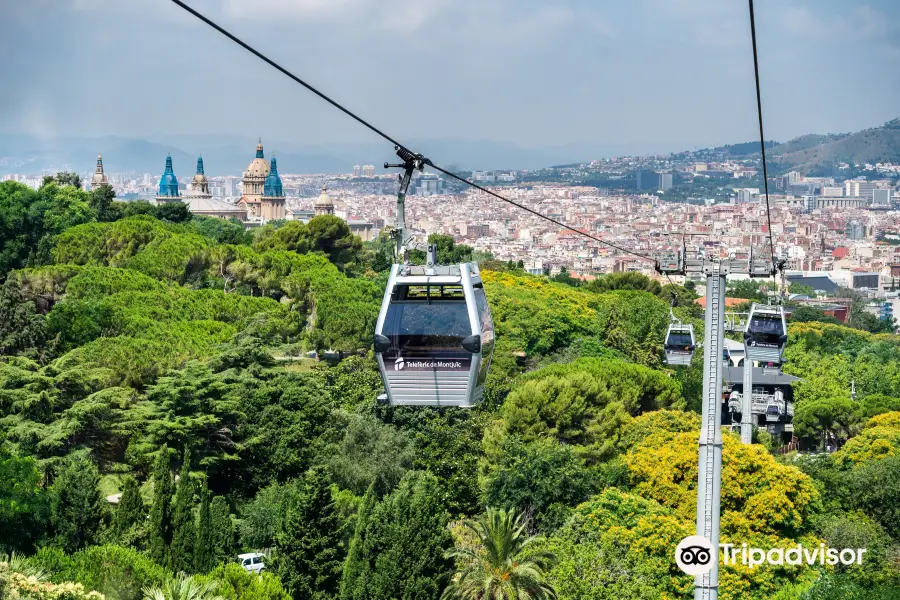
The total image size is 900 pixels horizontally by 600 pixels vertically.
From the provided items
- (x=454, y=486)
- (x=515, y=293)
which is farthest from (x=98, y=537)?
(x=515, y=293)

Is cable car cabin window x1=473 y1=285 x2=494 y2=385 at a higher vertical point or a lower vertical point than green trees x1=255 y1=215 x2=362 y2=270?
higher

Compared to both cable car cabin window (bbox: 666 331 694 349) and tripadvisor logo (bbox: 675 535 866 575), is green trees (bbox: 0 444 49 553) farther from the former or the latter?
cable car cabin window (bbox: 666 331 694 349)

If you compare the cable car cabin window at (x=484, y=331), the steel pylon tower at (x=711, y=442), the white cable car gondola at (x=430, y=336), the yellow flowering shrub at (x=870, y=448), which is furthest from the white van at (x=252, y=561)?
the yellow flowering shrub at (x=870, y=448)

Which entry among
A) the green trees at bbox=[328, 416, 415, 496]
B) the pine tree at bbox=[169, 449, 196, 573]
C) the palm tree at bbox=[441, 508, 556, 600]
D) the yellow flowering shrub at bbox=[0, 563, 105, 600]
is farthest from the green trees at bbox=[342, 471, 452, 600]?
the yellow flowering shrub at bbox=[0, 563, 105, 600]

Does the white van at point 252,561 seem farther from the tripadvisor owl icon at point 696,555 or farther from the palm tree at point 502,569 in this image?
the tripadvisor owl icon at point 696,555

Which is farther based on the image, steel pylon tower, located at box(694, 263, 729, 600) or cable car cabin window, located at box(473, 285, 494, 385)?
cable car cabin window, located at box(473, 285, 494, 385)
